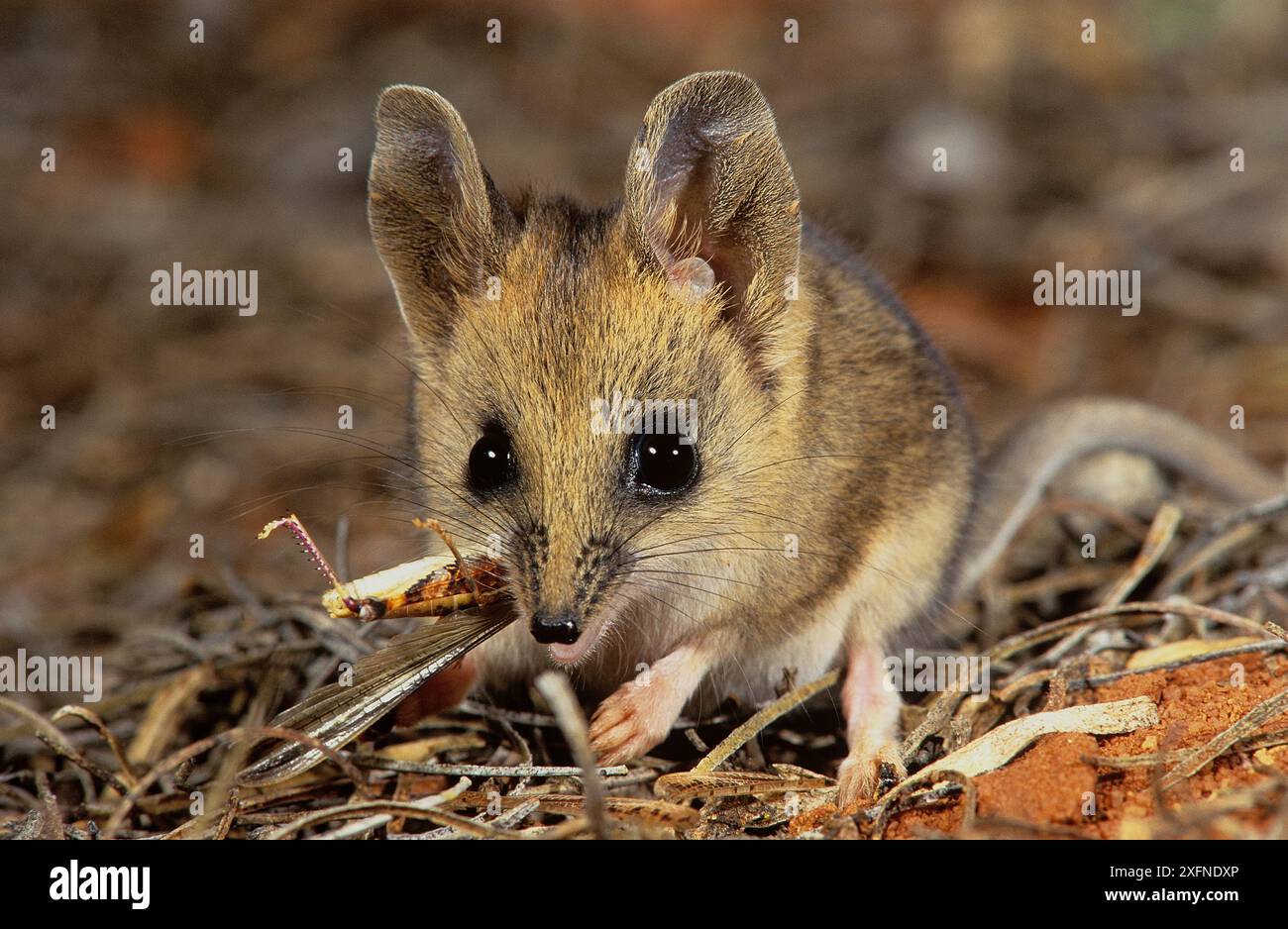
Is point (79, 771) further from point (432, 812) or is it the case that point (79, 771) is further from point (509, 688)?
point (432, 812)

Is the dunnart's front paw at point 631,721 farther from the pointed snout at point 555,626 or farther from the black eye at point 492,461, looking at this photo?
the black eye at point 492,461

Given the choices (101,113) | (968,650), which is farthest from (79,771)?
(101,113)

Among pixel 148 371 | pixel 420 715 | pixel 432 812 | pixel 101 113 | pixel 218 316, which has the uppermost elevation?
pixel 101 113

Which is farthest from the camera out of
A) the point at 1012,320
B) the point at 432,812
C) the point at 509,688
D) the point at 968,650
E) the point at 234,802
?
the point at 1012,320

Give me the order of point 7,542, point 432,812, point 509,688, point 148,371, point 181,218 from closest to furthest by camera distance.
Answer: point 432,812
point 509,688
point 7,542
point 148,371
point 181,218

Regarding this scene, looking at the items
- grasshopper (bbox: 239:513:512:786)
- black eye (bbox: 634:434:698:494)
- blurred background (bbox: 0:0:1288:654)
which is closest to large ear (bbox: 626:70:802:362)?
black eye (bbox: 634:434:698:494)

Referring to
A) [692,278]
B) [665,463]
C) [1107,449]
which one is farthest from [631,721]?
[1107,449]

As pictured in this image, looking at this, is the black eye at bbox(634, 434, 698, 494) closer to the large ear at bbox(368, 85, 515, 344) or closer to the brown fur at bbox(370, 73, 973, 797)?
the brown fur at bbox(370, 73, 973, 797)
